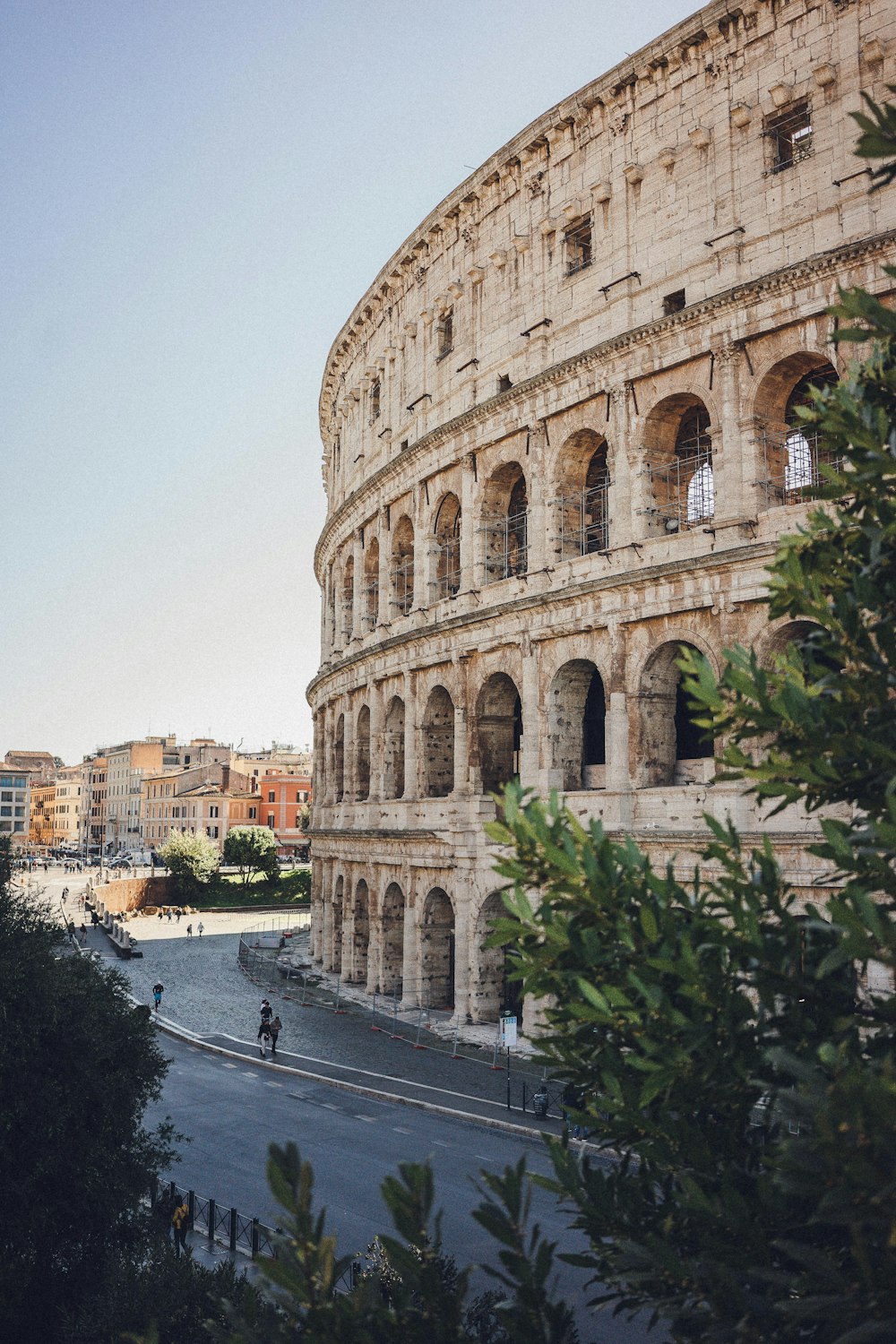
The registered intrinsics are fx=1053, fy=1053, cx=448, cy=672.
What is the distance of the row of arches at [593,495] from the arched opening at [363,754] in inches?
145

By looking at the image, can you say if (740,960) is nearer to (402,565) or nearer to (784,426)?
(784,426)

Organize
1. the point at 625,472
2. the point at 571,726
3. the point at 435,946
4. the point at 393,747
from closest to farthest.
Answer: the point at 625,472, the point at 571,726, the point at 435,946, the point at 393,747

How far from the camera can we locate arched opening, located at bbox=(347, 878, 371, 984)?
30.3 m

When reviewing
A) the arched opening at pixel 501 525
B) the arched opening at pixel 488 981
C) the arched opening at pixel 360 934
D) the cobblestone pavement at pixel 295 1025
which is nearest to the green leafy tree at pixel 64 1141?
the cobblestone pavement at pixel 295 1025

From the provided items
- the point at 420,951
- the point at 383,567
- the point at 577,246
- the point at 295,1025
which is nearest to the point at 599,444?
the point at 577,246

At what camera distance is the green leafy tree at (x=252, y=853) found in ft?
204

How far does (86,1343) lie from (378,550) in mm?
24876

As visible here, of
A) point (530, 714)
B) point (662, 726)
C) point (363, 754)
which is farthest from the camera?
point (363, 754)

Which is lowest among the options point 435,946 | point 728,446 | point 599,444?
point 435,946

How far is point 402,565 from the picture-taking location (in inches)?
1180

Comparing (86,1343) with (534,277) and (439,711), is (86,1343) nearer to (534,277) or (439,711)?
(439,711)

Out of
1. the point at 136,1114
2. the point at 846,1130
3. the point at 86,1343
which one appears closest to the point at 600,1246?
the point at 846,1130

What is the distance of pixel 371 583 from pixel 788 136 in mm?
17445

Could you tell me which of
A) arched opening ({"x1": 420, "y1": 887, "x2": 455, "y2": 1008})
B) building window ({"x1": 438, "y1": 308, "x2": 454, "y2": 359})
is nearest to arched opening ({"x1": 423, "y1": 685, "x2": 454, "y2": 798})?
arched opening ({"x1": 420, "y1": 887, "x2": 455, "y2": 1008})
